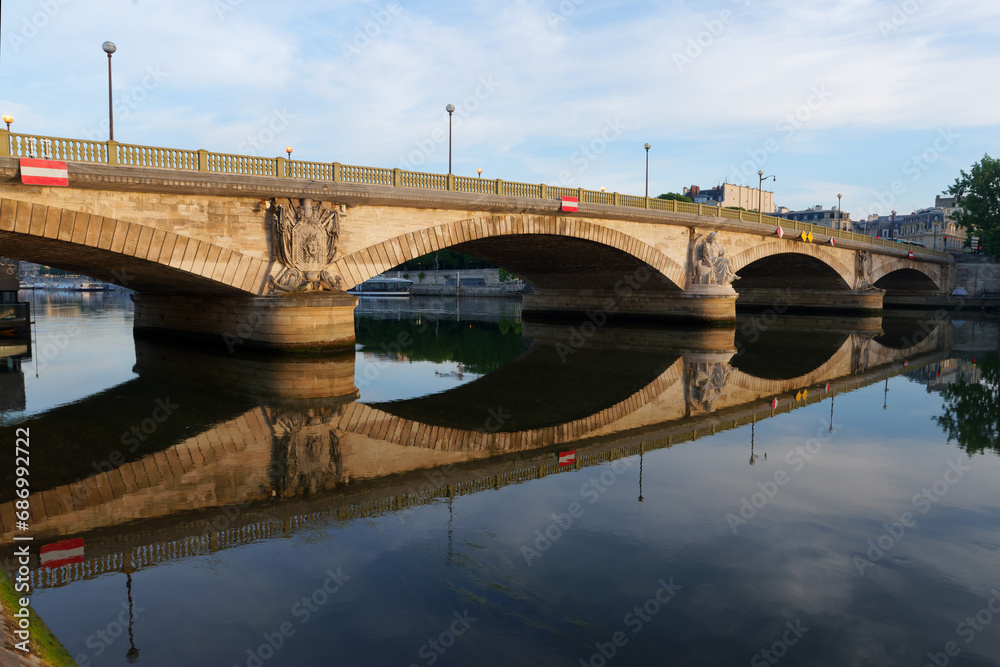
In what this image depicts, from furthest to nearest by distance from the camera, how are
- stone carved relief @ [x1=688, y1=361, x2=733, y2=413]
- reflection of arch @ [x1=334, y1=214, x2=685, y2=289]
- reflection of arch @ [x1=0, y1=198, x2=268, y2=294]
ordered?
reflection of arch @ [x1=334, y1=214, x2=685, y2=289]
reflection of arch @ [x1=0, y1=198, x2=268, y2=294]
stone carved relief @ [x1=688, y1=361, x2=733, y2=413]

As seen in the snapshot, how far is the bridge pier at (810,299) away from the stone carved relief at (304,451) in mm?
52568

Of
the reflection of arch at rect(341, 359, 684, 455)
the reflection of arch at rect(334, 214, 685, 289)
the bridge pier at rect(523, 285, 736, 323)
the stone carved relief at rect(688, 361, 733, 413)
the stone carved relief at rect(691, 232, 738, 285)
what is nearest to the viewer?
the reflection of arch at rect(341, 359, 684, 455)

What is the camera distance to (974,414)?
15.8 meters

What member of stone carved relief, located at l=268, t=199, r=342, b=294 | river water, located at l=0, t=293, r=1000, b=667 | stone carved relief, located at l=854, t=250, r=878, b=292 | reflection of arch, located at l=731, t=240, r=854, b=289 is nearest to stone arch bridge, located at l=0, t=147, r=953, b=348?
stone carved relief, located at l=268, t=199, r=342, b=294

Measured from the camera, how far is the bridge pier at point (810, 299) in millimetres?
54500

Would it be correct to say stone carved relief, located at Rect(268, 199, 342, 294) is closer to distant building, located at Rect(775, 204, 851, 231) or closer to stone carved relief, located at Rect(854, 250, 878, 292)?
stone carved relief, located at Rect(854, 250, 878, 292)

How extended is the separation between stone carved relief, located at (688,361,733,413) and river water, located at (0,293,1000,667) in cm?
17

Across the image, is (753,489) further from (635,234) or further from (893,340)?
(893,340)

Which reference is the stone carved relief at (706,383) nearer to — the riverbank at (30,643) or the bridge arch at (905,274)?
the riverbank at (30,643)

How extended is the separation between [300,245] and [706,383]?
14.5m

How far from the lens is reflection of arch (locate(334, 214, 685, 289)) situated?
24.4 meters

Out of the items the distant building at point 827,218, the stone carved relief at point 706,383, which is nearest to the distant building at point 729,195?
the distant building at point 827,218

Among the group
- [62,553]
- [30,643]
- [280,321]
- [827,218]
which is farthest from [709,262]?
[827,218]

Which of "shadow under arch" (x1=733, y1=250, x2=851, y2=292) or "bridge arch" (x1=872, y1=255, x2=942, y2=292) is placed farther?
"bridge arch" (x1=872, y1=255, x2=942, y2=292)
